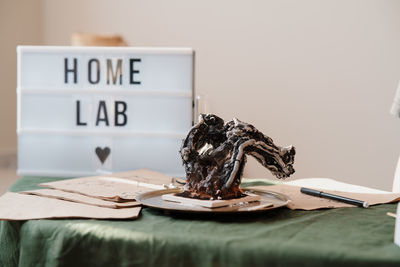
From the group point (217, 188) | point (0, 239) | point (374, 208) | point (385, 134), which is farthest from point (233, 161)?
point (385, 134)

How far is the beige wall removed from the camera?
4.91m

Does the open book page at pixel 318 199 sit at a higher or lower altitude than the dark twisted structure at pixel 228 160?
lower

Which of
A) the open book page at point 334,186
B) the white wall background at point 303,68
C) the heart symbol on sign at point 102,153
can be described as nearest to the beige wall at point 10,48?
the white wall background at point 303,68

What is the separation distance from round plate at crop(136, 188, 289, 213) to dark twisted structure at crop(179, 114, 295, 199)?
0.13 ft

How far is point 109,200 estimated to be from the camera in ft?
3.44

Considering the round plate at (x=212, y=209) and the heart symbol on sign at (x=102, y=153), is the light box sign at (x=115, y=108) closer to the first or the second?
the heart symbol on sign at (x=102, y=153)

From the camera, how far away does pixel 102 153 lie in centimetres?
162

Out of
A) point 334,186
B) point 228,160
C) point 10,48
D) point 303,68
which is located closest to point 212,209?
point 228,160

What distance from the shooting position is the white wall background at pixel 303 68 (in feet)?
13.1

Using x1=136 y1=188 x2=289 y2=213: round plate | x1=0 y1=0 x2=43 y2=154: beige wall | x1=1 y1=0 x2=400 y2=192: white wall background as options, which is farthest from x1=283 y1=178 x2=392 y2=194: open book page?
x1=0 y1=0 x2=43 y2=154: beige wall

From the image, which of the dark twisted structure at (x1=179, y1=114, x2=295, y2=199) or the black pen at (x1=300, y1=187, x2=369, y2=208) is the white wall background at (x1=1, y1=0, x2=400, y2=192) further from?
the dark twisted structure at (x1=179, y1=114, x2=295, y2=199)

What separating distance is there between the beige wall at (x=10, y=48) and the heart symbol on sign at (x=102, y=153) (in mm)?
3667

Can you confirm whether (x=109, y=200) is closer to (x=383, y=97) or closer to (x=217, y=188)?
(x=217, y=188)

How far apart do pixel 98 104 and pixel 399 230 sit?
110 cm
